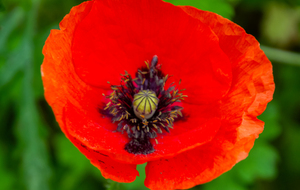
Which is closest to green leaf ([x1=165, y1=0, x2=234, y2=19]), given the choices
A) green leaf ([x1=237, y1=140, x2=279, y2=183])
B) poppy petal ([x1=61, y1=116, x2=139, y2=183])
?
poppy petal ([x1=61, y1=116, x2=139, y2=183])

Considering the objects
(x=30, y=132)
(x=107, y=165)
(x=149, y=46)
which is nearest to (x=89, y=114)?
(x=107, y=165)

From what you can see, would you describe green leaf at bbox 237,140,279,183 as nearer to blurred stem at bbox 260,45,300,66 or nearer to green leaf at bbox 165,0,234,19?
blurred stem at bbox 260,45,300,66

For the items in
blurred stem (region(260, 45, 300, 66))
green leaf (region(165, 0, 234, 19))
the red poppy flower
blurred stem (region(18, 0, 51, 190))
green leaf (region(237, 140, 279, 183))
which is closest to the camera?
the red poppy flower

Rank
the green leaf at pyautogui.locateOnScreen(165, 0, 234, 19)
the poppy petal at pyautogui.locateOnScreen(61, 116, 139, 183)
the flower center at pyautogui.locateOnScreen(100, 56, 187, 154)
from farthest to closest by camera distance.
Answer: the green leaf at pyautogui.locateOnScreen(165, 0, 234, 19) < the flower center at pyautogui.locateOnScreen(100, 56, 187, 154) < the poppy petal at pyautogui.locateOnScreen(61, 116, 139, 183)

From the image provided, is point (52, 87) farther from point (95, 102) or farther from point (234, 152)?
point (234, 152)

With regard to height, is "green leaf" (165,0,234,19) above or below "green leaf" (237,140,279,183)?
above

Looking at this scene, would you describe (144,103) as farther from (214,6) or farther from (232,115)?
(214,6)

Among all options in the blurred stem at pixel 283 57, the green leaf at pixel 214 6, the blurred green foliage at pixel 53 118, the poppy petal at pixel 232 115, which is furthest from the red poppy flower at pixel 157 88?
the blurred stem at pixel 283 57
